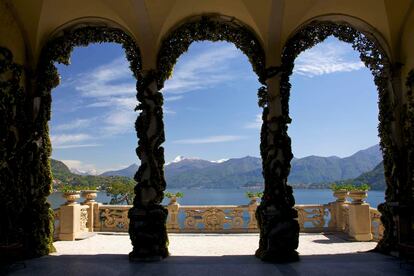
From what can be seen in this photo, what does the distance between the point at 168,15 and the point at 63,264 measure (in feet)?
17.0

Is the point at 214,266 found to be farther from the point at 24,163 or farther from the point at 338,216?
the point at 338,216

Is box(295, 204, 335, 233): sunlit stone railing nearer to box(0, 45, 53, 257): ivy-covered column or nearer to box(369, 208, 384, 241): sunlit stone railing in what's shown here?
box(369, 208, 384, 241): sunlit stone railing

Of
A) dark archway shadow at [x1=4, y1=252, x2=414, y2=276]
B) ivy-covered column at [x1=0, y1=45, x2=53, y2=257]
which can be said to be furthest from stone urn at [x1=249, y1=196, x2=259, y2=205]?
ivy-covered column at [x1=0, y1=45, x2=53, y2=257]

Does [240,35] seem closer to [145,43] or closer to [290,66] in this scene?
[290,66]

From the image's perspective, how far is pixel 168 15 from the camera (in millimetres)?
7078

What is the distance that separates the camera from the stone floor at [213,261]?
5.58m

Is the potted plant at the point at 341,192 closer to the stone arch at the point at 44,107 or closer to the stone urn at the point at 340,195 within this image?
the stone urn at the point at 340,195

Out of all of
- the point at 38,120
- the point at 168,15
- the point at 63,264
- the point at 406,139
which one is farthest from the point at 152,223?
the point at 406,139

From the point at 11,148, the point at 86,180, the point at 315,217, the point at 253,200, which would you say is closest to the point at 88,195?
the point at 11,148

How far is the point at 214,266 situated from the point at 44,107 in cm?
488

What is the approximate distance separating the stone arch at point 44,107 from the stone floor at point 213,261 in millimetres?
674

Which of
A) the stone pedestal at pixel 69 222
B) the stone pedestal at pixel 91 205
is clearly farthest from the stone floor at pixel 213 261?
the stone pedestal at pixel 91 205

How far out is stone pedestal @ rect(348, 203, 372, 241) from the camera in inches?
351

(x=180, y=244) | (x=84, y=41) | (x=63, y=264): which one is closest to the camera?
(x=63, y=264)
